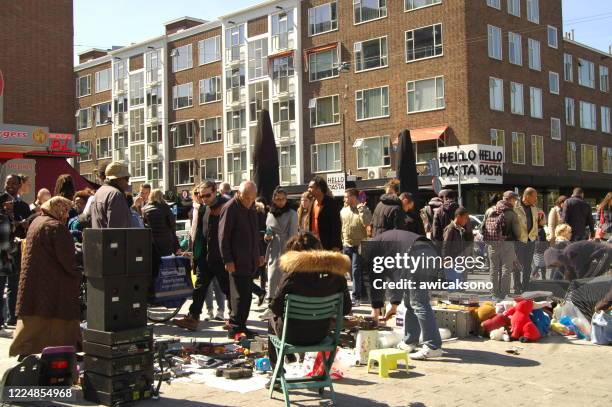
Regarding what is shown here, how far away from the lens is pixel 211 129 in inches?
2109

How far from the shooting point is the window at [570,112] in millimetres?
50438

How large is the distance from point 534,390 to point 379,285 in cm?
353

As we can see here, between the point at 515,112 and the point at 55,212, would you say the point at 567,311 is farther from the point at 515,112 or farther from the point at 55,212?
the point at 515,112

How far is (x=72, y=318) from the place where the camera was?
6.91 m

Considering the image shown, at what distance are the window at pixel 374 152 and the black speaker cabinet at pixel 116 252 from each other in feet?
117

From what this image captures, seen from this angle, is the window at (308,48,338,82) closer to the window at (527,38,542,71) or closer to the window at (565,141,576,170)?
the window at (527,38,542,71)

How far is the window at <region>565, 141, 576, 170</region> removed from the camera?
161 feet

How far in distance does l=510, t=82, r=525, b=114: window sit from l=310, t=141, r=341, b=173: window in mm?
10749

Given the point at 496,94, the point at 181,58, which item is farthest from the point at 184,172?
the point at 496,94

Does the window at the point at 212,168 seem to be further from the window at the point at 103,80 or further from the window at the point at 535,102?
the window at the point at 535,102

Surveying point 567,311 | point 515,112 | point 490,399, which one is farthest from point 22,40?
point 515,112

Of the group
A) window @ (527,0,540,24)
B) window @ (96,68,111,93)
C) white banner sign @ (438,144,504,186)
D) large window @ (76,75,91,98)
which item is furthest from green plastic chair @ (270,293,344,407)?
large window @ (76,75,91,98)

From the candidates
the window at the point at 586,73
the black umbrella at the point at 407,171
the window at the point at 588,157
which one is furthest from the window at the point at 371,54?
the black umbrella at the point at 407,171

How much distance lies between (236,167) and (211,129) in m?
4.39
